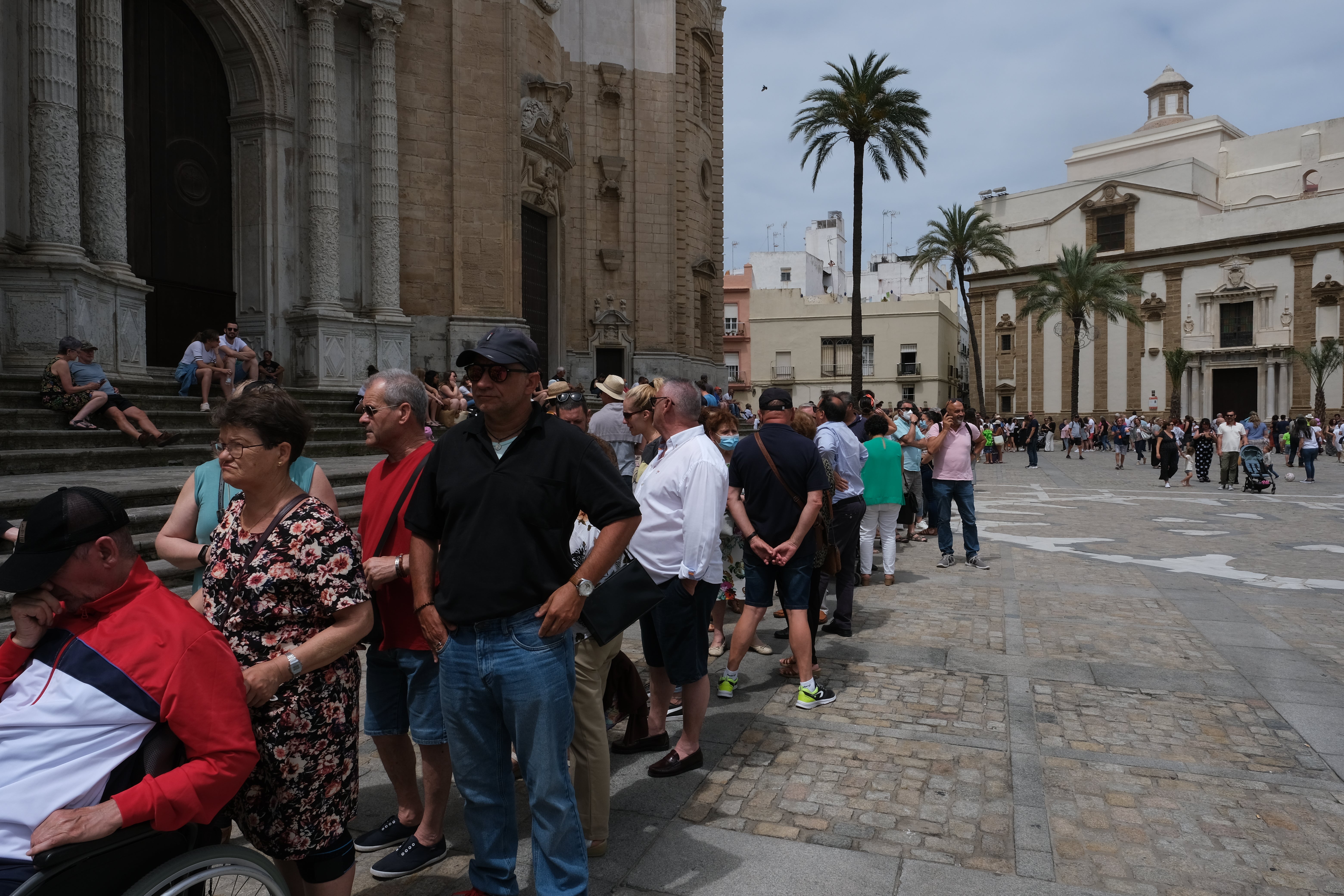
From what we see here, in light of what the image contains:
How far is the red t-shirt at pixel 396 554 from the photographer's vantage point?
3.45 m

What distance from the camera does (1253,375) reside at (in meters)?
54.0

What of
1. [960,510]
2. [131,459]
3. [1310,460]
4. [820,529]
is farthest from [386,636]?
[1310,460]

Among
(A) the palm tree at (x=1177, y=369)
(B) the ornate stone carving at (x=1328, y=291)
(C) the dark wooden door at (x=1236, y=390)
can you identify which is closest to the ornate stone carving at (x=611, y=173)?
(A) the palm tree at (x=1177, y=369)

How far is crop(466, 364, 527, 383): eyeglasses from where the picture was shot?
110 inches

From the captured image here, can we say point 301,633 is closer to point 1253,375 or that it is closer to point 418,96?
point 418,96

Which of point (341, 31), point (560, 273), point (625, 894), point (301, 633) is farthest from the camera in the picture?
point (560, 273)

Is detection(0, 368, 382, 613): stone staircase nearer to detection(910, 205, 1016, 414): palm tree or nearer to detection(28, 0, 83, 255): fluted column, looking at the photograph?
detection(28, 0, 83, 255): fluted column

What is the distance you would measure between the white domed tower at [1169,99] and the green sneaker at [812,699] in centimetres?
7290

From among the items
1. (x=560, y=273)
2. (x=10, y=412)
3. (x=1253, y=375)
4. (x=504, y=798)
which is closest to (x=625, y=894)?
(x=504, y=798)

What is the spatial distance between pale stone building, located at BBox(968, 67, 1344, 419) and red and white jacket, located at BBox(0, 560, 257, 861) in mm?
59760

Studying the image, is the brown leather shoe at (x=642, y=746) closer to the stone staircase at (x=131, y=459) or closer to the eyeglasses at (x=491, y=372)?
the eyeglasses at (x=491, y=372)

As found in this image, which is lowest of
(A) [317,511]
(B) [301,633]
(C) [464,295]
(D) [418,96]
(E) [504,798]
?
(E) [504,798]

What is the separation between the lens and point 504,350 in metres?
2.81

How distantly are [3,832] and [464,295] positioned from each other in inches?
699
